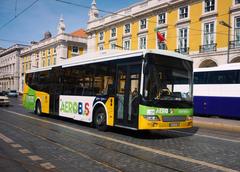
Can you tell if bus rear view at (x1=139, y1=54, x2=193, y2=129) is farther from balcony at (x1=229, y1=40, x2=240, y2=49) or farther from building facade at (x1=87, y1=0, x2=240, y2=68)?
balcony at (x1=229, y1=40, x2=240, y2=49)

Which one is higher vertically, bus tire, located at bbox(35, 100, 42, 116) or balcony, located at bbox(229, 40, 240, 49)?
balcony, located at bbox(229, 40, 240, 49)

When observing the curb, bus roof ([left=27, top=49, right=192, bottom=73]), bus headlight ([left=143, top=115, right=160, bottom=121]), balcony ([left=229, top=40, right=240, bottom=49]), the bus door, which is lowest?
the curb

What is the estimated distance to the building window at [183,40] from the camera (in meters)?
38.7

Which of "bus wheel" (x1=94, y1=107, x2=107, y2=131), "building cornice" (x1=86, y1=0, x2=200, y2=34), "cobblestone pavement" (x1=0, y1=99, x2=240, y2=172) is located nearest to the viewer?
"cobblestone pavement" (x1=0, y1=99, x2=240, y2=172)

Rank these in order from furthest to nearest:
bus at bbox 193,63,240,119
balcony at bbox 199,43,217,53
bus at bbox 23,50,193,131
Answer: balcony at bbox 199,43,217,53 < bus at bbox 193,63,240,119 < bus at bbox 23,50,193,131

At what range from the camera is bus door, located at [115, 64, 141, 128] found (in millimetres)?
11219

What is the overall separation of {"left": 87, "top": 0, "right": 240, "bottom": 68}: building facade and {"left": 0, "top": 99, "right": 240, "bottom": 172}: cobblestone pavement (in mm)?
20993

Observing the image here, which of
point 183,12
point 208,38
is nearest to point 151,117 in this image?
point 208,38

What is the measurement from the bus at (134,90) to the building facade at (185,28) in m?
17.6

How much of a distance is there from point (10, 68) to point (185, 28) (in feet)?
273

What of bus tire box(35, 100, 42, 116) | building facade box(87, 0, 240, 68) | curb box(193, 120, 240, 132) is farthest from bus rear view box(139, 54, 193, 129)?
building facade box(87, 0, 240, 68)

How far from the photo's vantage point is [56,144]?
9875 millimetres

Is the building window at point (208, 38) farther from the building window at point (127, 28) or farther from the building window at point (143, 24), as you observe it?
the building window at point (127, 28)

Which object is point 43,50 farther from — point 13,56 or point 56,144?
point 56,144
